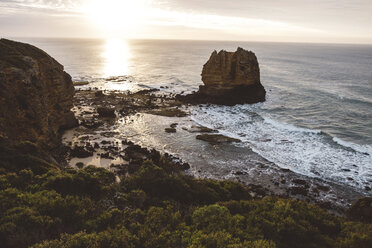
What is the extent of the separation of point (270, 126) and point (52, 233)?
31788 millimetres

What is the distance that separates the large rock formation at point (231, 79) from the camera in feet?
152

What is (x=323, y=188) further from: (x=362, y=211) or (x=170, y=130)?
(x=170, y=130)

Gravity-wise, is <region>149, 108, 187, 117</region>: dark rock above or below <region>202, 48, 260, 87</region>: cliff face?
below

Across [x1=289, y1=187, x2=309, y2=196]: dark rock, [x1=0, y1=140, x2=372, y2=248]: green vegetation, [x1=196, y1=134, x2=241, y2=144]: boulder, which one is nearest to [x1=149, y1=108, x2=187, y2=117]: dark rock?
[x1=196, y1=134, x2=241, y2=144]: boulder

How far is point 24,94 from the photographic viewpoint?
2005 centimetres

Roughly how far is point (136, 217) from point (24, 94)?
53.2 ft

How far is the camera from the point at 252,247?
27.3 ft

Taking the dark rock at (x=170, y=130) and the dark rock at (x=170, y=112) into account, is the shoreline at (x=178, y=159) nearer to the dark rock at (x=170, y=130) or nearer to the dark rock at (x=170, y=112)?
the dark rock at (x=170, y=112)

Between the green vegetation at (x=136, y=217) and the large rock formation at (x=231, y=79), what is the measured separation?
3509 centimetres

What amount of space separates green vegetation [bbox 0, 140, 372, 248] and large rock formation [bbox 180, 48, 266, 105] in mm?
35095

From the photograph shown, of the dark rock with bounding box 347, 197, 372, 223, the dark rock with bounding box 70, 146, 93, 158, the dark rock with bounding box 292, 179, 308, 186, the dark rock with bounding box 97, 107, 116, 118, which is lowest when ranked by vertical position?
the dark rock with bounding box 70, 146, 93, 158

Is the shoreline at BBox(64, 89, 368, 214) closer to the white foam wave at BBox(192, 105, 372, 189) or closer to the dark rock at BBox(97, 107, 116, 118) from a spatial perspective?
the dark rock at BBox(97, 107, 116, 118)

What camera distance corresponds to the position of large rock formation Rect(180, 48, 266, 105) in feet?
152

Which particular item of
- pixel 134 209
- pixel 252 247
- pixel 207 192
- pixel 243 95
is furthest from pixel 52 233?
pixel 243 95
